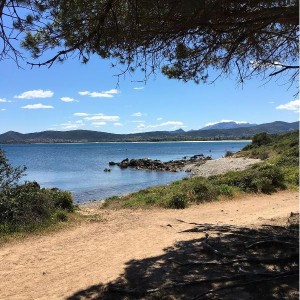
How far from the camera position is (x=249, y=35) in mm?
6289

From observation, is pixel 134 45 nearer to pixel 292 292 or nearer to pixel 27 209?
pixel 292 292

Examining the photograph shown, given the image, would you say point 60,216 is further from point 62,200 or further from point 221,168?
point 221,168

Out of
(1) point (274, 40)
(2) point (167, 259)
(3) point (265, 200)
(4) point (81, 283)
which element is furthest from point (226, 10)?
(3) point (265, 200)

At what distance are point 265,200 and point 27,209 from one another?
8399mm

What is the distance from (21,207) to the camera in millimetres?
10797

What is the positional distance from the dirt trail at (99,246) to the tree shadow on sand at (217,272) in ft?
1.49

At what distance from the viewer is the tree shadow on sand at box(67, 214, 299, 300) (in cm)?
507

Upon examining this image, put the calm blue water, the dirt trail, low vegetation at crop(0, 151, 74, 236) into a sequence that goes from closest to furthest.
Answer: the dirt trail → low vegetation at crop(0, 151, 74, 236) → the calm blue water

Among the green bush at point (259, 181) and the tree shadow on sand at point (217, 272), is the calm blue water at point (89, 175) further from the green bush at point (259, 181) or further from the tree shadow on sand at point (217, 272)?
the tree shadow on sand at point (217, 272)

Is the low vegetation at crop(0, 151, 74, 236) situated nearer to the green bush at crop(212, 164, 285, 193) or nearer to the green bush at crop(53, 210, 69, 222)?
the green bush at crop(53, 210, 69, 222)

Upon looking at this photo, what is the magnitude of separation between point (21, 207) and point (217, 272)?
6.73 m

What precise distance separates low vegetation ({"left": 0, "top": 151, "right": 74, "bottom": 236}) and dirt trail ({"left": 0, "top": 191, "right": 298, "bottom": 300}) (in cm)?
74

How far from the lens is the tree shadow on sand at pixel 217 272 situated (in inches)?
199

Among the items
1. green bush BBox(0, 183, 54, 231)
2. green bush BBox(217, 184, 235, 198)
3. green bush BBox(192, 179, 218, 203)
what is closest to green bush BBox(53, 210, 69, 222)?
green bush BBox(0, 183, 54, 231)
